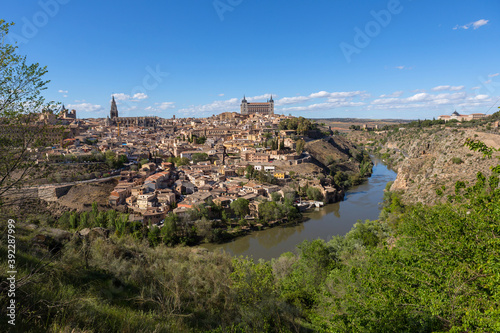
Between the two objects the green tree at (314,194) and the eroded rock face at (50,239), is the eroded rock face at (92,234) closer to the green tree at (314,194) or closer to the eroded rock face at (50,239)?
the eroded rock face at (50,239)

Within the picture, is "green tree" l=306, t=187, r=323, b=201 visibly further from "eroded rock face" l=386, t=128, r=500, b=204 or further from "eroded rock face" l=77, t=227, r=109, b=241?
"eroded rock face" l=77, t=227, r=109, b=241

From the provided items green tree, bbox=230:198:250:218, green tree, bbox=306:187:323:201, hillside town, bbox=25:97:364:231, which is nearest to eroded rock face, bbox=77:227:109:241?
hillside town, bbox=25:97:364:231

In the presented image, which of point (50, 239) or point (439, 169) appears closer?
point (50, 239)

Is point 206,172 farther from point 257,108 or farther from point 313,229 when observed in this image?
point 257,108

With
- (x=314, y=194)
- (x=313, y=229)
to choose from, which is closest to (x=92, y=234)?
(x=313, y=229)

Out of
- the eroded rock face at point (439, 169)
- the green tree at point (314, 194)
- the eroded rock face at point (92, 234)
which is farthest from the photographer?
the green tree at point (314, 194)

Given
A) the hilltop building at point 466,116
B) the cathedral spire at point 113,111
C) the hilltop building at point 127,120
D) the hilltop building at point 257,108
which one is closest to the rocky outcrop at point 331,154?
the hilltop building at point 466,116

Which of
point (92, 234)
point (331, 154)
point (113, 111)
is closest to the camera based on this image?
point (92, 234)

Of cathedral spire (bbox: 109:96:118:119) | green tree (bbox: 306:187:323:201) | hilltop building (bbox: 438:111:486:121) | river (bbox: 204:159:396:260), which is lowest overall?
river (bbox: 204:159:396:260)

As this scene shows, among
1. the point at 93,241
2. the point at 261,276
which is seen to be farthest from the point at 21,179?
the point at 261,276
